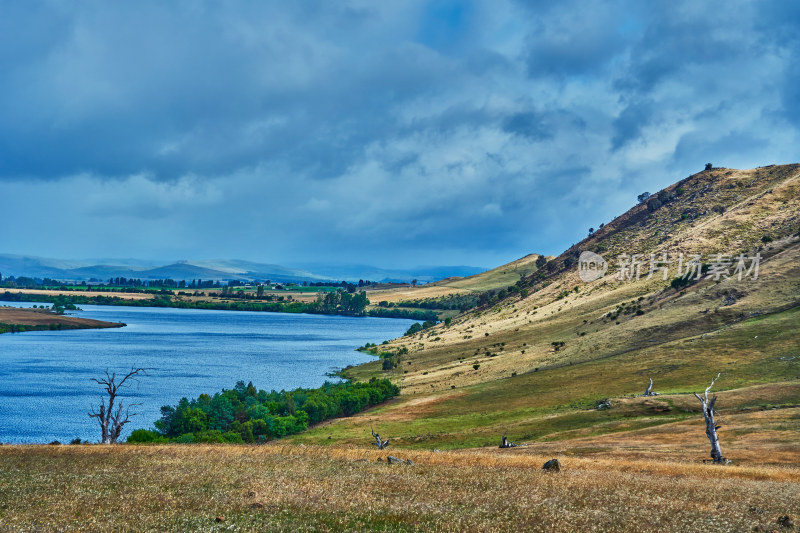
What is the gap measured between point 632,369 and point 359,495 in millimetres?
82394

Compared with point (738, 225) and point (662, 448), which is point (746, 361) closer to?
point (662, 448)

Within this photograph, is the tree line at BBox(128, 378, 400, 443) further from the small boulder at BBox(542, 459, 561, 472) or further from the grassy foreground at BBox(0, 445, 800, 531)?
the small boulder at BBox(542, 459, 561, 472)

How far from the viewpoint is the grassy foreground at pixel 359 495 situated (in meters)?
18.7

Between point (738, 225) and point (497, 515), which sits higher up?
point (738, 225)

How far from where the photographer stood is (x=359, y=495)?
2239cm

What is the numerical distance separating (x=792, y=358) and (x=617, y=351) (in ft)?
103

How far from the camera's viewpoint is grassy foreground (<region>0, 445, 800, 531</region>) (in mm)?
18672

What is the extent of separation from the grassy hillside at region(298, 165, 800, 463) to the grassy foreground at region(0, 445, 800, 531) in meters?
20.4

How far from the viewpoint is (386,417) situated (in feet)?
312

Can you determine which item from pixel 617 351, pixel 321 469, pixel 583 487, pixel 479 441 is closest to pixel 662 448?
pixel 479 441

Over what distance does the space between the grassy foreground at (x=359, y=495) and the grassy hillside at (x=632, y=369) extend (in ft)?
66.9
